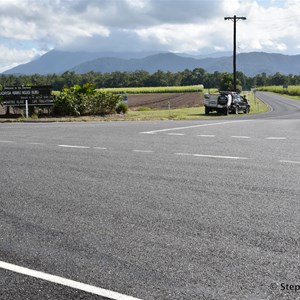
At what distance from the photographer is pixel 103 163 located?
10.5 m

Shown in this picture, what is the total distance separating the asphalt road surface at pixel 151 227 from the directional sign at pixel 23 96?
762 inches

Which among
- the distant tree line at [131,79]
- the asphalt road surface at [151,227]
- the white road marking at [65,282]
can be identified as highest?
the distant tree line at [131,79]

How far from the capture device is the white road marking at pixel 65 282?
4.03m

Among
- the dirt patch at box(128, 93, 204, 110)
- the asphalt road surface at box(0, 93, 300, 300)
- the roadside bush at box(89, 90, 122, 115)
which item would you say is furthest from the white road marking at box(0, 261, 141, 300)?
the dirt patch at box(128, 93, 204, 110)

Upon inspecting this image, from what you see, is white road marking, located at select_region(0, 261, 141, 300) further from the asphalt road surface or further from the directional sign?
the directional sign

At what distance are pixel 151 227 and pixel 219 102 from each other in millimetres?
32182

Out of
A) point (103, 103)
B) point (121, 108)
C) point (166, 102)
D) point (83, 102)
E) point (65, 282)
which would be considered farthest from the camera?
point (166, 102)

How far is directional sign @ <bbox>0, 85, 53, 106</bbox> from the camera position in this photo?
97.7 ft

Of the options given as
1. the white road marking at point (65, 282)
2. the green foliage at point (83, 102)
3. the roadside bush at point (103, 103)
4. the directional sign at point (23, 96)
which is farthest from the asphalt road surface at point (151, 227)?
the roadside bush at point (103, 103)

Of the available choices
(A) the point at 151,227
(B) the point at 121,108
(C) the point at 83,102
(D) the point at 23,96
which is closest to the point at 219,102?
(B) the point at 121,108

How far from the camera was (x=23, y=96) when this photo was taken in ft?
97.9

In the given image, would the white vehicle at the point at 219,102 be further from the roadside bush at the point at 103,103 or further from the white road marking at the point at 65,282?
the white road marking at the point at 65,282

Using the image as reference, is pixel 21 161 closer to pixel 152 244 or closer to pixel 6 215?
pixel 6 215

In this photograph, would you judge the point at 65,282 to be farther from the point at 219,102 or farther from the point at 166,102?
the point at 166,102
